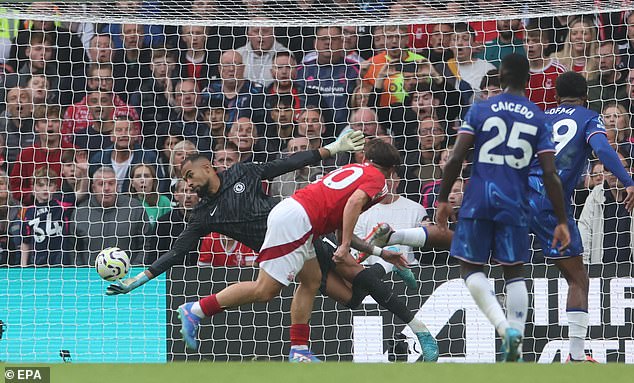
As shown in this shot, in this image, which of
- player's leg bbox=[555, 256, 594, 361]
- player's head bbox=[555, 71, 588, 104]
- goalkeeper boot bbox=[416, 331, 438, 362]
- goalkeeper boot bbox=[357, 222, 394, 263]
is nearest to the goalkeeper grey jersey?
goalkeeper boot bbox=[357, 222, 394, 263]

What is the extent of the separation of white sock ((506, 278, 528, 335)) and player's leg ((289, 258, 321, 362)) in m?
1.84

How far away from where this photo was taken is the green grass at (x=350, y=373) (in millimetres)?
5273

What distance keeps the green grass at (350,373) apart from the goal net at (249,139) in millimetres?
2830

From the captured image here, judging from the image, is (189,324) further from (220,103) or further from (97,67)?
(97,67)

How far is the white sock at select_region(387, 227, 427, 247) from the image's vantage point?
7.10 metres

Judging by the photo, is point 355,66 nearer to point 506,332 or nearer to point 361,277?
point 361,277

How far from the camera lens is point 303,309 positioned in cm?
735

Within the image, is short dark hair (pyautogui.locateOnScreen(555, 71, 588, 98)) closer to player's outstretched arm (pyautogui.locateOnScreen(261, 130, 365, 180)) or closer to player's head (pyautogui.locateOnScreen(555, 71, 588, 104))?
player's head (pyautogui.locateOnScreen(555, 71, 588, 104))

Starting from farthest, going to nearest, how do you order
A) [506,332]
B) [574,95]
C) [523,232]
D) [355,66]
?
[355,66], [574,95], [523,232], [506,332]

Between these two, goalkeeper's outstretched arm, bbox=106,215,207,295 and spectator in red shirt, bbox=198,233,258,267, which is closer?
goalkeeper's outstretched arm, bbox=106,215,207,295

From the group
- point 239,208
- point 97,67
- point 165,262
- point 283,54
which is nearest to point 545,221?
point 239,208

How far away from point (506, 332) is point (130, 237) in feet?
15.0

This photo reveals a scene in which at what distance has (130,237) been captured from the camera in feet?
30.3

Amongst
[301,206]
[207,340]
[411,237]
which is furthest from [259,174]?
[207,340]
